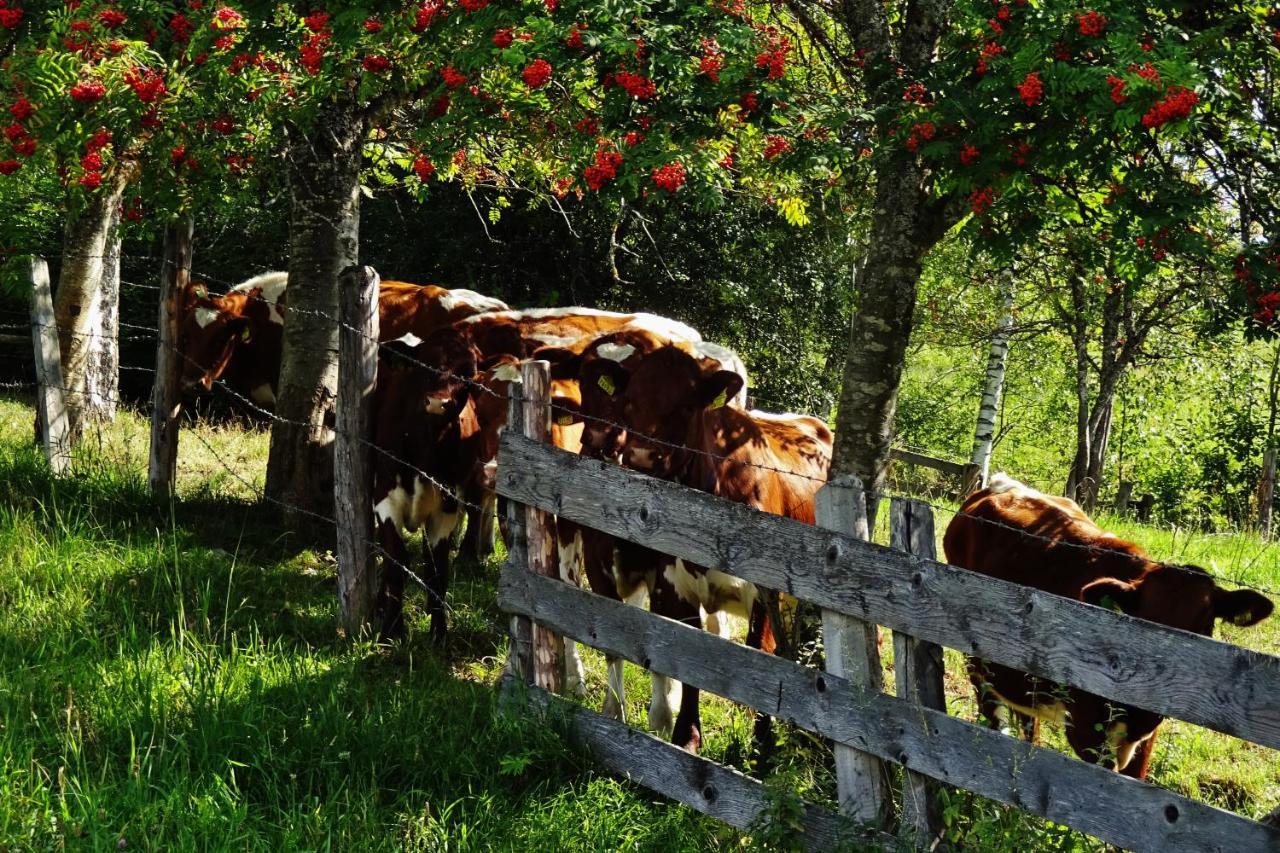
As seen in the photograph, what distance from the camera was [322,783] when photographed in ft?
14.8

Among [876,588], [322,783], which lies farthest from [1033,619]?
[322,783]

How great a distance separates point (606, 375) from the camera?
7.02 m

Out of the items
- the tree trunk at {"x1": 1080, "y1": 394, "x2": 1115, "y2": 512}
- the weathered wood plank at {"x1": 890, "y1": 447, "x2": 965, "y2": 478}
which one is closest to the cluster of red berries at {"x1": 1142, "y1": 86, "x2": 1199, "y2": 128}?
the weathered wood plank at {"x1": 890, "y1": 447, "x2": 965, "y2": 478}

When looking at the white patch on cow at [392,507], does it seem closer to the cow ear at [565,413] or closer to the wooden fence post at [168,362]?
the cow ear at [565,413]

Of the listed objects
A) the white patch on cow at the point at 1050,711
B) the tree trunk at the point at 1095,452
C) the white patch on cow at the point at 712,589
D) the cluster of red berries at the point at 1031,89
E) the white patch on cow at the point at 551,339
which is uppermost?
the cluster of red berries at the point at 1031,89

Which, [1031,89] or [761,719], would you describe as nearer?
[1031,89]

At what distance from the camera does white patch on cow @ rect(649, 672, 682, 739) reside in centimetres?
641

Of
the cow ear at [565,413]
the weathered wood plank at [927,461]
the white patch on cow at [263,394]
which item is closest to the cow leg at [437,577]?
the cow ear at [565,413]

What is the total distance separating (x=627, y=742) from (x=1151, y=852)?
2081 millimetres

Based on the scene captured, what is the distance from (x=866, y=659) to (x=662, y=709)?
8.03ft

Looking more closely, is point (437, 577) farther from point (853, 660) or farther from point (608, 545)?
point (853, 660)

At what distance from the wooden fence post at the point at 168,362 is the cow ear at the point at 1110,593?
6.05 meters

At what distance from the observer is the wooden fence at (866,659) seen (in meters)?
3.50

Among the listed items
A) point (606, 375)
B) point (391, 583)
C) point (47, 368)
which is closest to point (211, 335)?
point (47, 368)
